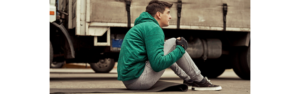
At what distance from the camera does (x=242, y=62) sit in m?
8.01

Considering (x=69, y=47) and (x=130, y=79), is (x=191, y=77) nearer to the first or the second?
(x=130, y=79)

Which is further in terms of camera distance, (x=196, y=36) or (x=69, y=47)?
(x=196, y=36)

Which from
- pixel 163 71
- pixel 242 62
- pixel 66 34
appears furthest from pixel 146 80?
pixel 242 62

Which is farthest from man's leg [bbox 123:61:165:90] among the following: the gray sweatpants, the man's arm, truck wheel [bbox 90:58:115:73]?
truck wheel [bbox 90:58:115:73]

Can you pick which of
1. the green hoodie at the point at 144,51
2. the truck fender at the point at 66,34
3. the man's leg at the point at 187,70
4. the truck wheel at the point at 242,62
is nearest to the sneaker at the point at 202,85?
the man's leg at the point at 187,70

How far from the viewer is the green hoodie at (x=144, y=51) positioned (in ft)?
12.2

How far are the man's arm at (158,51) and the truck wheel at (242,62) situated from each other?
440cm

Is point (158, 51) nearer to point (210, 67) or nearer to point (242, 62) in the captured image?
point (242, 62)

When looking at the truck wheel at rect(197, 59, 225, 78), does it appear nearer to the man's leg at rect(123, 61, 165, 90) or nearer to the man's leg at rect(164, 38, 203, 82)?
the man's leg at rect(164, 38, 203, 82)

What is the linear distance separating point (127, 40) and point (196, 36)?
3.87 metres

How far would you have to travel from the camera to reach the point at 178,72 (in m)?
4.22

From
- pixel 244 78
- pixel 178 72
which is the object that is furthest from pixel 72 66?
pixel 178 72

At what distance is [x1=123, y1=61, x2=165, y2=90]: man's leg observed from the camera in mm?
3922

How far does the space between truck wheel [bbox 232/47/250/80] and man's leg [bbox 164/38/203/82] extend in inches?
150
